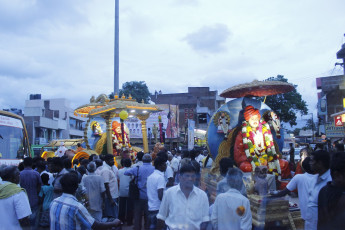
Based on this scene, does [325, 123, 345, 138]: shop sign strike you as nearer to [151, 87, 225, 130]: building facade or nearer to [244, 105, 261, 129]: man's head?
[244, 105, 261, 129]: man's head

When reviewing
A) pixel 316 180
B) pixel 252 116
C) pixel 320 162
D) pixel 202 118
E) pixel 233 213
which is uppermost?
pixel 202 118

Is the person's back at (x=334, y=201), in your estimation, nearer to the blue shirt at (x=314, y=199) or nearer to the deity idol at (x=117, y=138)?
the blue shirt at (x=314, y=199)

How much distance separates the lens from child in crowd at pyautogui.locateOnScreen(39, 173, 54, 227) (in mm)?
4998

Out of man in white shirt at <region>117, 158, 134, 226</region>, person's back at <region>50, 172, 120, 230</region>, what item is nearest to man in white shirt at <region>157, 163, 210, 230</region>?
person's back at <region>50, 172, 120, 230</region>

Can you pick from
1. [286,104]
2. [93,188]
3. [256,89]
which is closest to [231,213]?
[93,188]

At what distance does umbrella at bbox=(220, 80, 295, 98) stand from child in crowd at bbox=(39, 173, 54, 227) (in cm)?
668

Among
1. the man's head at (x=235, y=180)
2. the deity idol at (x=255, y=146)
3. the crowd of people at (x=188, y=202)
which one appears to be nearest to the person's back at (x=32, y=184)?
the crowd of people at (x=188, y=202)

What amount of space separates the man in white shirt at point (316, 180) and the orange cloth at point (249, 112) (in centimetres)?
612

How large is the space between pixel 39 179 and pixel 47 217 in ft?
3.00

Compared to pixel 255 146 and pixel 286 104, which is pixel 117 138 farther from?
pixel 286 104

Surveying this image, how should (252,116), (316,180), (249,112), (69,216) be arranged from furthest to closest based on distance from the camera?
(249,112) → (252,116) → (316,180) → (69,216)

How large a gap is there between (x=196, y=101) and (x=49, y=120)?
20076 millimetres

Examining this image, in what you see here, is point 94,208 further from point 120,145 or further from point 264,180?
point 120,145

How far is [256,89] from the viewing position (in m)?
10.5
